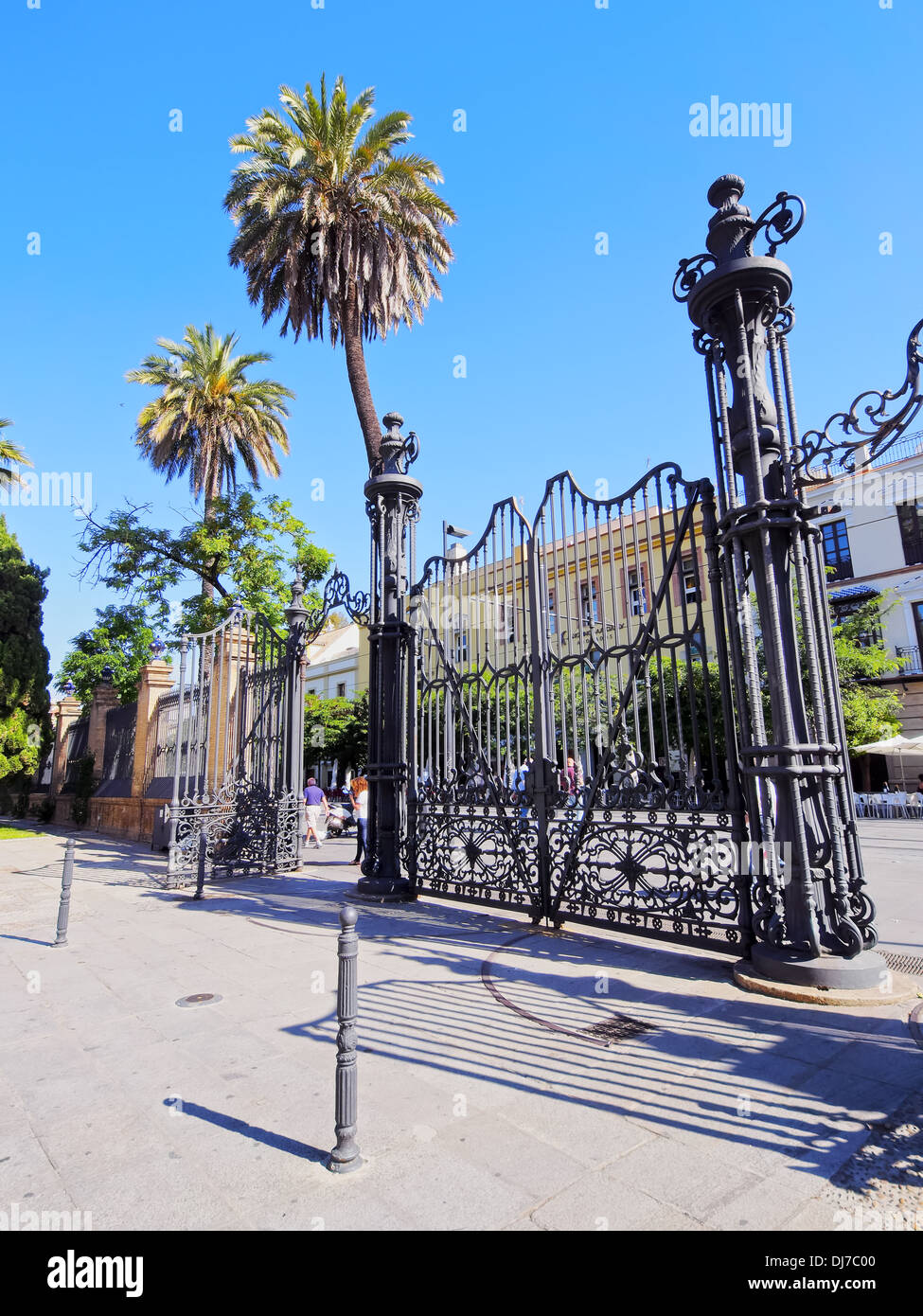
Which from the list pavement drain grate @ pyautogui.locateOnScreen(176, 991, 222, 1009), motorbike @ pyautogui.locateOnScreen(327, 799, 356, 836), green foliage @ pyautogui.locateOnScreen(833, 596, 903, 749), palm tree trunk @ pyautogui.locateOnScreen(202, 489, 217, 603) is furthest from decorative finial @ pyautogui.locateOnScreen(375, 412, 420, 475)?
green foliage @ pyautogui.locateOnScreen(833, 596, 903, 749)

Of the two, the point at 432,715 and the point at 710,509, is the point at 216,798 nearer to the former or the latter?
the point at 432,715

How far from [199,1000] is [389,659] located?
203 inches

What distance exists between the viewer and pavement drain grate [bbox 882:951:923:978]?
5.80 m

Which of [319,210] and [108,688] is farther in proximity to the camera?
[108,688]

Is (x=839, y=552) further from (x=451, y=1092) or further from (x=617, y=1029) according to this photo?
(x=451, y=1092)

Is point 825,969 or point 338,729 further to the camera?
point 338,729

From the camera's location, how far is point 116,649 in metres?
23.1

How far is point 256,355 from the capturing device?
86.4ft

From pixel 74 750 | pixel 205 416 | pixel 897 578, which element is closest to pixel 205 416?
pixel 205 416

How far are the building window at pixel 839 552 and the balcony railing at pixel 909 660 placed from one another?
12.9 feet

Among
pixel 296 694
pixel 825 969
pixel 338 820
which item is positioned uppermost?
pixel 296 694
